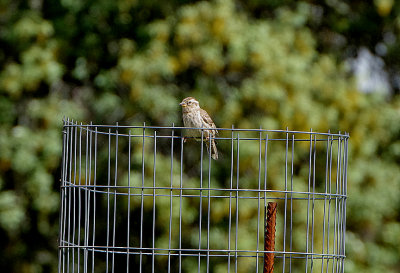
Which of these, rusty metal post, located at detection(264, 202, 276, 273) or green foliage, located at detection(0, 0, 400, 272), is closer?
rusty metal post, located at detection(264, 202, 276, 273)

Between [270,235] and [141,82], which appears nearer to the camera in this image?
[270,235]

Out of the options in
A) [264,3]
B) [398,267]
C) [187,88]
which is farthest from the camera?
[398,267]

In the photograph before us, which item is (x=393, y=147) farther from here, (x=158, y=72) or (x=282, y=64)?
(x=158, y=72)

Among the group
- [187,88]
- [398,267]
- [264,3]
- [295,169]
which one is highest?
[264,3]

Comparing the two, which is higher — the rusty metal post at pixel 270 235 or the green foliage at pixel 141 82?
the green foliage at pixel 141 82

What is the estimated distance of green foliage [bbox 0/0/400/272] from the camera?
11.8 metres

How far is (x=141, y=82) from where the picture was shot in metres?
11.7

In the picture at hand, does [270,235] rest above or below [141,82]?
below

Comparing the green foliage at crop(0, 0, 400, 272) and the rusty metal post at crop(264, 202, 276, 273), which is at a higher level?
the green foliage at crop(0, 0, 400, 272)

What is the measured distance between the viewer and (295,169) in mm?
12445

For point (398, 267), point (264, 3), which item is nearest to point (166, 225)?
point (264, 3)

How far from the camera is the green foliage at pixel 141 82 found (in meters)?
11.8

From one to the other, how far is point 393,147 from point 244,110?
11.8 feet

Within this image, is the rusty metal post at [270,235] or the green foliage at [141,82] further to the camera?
the green foliage at [141,82]
